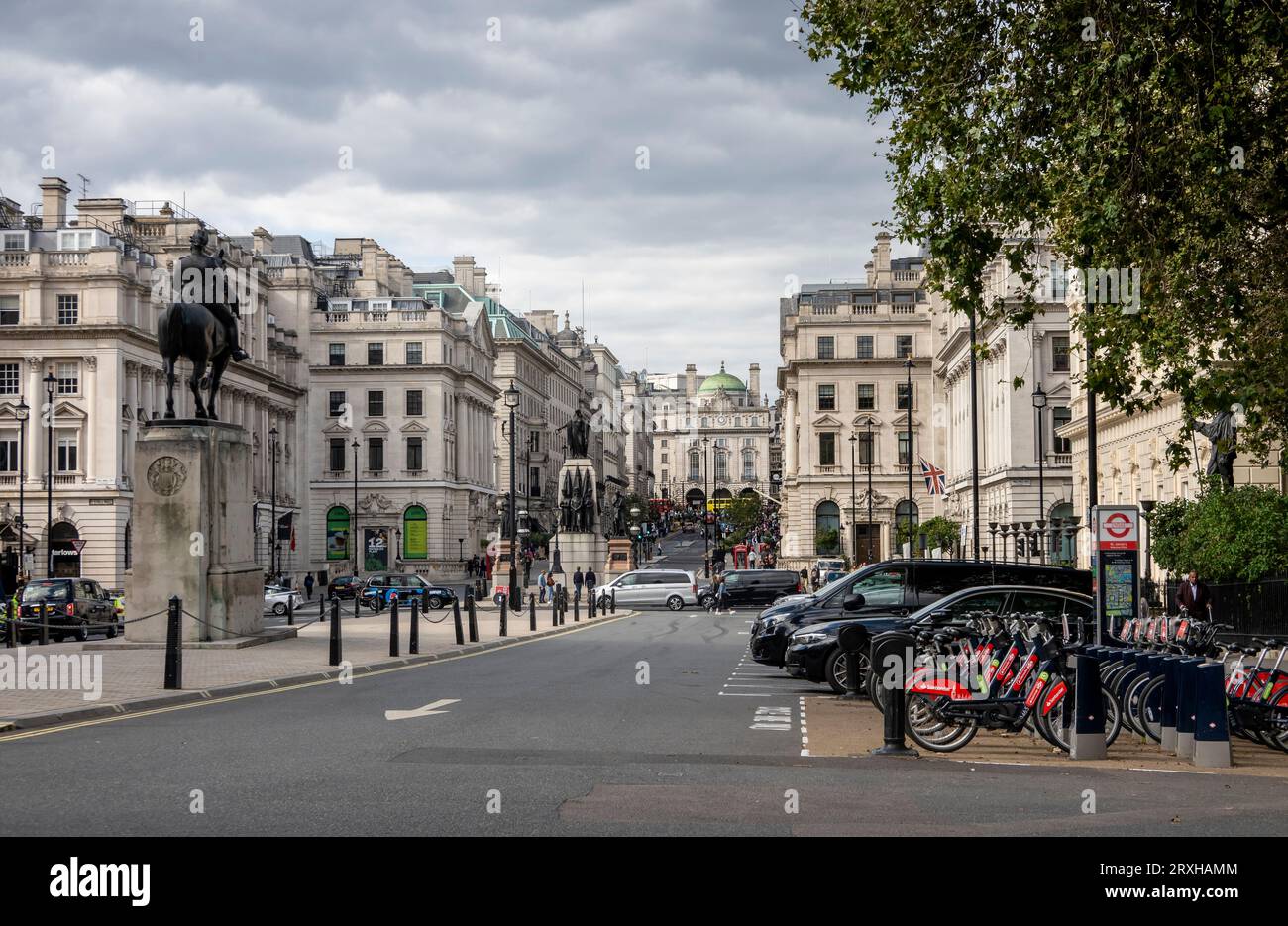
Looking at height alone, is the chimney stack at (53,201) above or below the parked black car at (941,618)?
above

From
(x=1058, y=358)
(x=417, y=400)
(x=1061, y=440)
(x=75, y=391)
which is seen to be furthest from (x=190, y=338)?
(x=417, y=400)

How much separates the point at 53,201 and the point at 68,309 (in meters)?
10.7

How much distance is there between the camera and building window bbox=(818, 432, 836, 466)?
107062mm

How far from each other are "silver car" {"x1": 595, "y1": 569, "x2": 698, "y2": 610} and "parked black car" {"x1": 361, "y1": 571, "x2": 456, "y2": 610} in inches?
262

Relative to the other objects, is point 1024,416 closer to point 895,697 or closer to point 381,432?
point 381,432

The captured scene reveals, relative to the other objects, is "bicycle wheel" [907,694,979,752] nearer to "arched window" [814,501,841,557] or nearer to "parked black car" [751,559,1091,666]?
"parked black car" [751,559,1091,666]

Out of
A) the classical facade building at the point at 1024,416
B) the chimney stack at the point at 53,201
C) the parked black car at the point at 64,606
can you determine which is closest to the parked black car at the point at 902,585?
the parked black car at the point at 64,606

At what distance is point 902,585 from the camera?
22.0 m

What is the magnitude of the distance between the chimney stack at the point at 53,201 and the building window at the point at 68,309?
8.96 metres

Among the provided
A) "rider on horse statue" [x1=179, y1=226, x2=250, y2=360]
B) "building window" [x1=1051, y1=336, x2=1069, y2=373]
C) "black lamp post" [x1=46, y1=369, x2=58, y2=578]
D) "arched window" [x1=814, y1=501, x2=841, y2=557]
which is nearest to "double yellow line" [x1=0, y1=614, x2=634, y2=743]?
"rider on horse statue" [x1=179, y1=226, x2=250, y2=360]

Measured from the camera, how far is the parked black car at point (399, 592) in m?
55.9

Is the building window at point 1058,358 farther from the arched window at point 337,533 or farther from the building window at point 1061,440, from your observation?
the arched window at point 337,533

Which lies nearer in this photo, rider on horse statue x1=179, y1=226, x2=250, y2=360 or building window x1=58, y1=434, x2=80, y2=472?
rider on horse statue x1=179, y1=226, x2=250, y2=360
